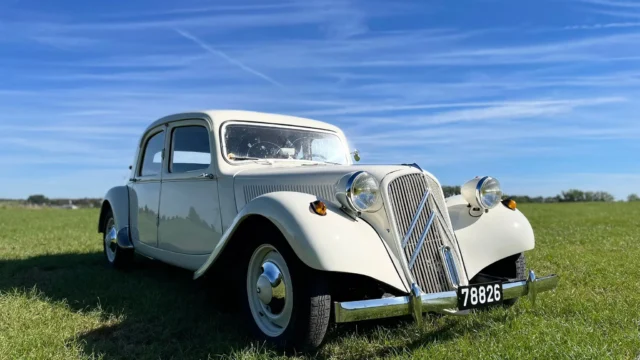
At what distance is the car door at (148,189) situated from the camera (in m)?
5.50

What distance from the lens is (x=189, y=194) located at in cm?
482

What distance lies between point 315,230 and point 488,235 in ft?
5.65

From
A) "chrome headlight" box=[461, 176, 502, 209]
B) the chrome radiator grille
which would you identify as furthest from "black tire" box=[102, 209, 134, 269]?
"chrome headlight" box=[461, 176, 502, 209]

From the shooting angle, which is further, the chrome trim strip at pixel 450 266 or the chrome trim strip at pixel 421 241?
the chrome trim strip at pixel 450 266

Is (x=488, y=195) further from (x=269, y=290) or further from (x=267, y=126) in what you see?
(x=267, y=126)

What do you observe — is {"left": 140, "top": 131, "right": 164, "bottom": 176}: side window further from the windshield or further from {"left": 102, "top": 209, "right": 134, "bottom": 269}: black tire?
the windshield

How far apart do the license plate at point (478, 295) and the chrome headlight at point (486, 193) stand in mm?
1004

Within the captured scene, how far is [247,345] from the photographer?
3469mm

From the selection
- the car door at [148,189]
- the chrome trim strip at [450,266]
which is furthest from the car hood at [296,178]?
the car door at [148,189]

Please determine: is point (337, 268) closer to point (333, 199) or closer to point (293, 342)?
point (293, 342)

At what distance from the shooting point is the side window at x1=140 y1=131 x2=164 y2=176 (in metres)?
5.56

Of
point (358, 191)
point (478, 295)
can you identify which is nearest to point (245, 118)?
point (358, 191)

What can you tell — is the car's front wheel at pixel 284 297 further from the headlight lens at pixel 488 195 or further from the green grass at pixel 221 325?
the headlight lens at pixel 488 195

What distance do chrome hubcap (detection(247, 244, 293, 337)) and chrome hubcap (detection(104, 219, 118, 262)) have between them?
10.6ft
